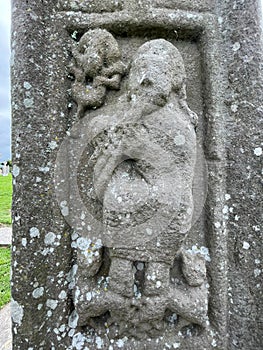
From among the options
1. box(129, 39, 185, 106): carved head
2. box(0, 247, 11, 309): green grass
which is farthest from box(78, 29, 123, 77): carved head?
box(0, 247, 11, 309): green grass

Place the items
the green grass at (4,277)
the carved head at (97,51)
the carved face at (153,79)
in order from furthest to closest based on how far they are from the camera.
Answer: the green grass at (4,277)
the carved head at (97,51)
the carved face at (153,79)

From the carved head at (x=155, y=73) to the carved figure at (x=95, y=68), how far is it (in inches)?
6.9

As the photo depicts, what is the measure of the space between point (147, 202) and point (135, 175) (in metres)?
0.19

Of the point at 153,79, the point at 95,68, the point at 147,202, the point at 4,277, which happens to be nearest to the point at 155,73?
the point at 153,79

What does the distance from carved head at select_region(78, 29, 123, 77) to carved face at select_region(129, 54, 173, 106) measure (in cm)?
26

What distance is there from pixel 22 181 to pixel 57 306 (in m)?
0.85

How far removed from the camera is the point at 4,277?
3486 mm

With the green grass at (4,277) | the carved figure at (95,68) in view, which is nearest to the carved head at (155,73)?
the carved figure at (95,68)

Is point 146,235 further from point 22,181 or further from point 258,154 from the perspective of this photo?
point 258,154

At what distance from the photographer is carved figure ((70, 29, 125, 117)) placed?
5.05ft

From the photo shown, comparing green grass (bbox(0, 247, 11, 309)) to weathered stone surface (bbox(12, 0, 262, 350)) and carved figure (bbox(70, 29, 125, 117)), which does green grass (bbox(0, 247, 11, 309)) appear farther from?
carved figure (bbox(70, 29, 125, 117))

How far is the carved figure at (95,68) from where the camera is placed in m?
1.54

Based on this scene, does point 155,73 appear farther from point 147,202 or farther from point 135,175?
point 147,202

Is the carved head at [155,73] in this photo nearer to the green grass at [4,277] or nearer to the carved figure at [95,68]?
the carved figure at [95,68]
